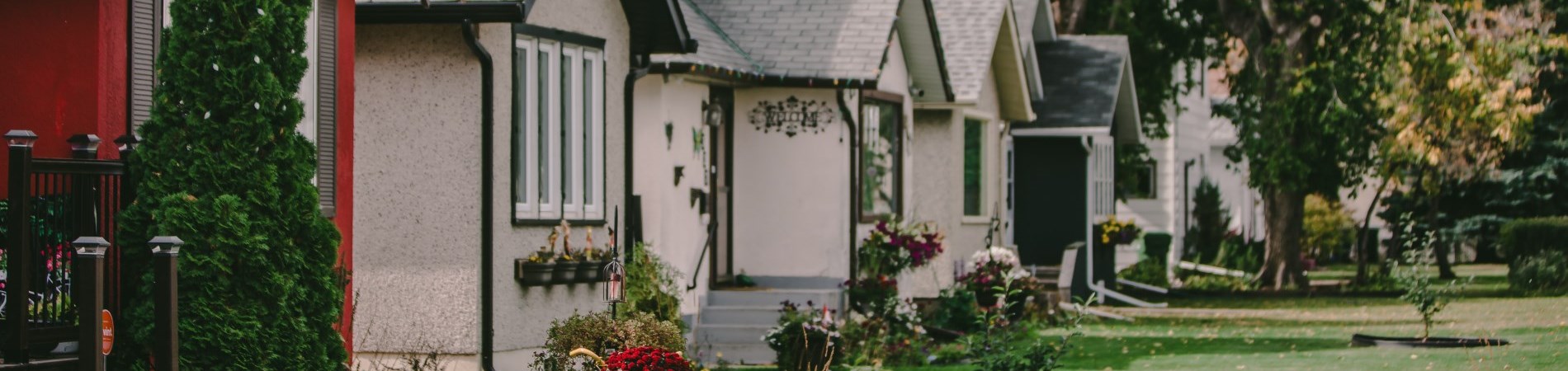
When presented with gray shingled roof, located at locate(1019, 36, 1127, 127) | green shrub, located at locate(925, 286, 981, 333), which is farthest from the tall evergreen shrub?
gray shingled roof, located at locate(1019, 36, 1127, 127)

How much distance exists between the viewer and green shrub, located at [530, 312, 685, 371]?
13.4 metres

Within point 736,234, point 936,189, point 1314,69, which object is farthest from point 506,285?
point 1314,69

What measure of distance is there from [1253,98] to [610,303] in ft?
64.4

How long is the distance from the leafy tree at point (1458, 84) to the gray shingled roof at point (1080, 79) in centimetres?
423

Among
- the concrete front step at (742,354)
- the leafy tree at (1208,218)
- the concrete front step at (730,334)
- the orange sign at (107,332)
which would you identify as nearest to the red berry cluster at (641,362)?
the orange sign at (107,332)

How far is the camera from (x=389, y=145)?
13.9 meters

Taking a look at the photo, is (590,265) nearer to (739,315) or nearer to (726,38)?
(739,315)

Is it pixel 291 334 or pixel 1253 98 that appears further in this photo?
pixel 1253 98

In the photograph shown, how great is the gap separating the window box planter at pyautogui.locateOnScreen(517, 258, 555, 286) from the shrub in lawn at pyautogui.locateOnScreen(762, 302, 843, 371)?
234cm

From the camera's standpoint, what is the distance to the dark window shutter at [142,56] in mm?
10406

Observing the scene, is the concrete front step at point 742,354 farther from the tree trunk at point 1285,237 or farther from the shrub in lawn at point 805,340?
the tree trunk at point 1285,237

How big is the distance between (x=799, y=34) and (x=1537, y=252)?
1600 centimetres

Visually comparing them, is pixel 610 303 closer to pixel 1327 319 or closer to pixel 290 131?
pixel 290 131

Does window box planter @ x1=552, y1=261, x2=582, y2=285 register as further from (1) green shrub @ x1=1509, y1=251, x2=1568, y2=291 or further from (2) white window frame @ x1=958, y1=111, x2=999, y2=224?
(1) green shrub @ x1=1509, y1=251, x2=1568, y2=291
